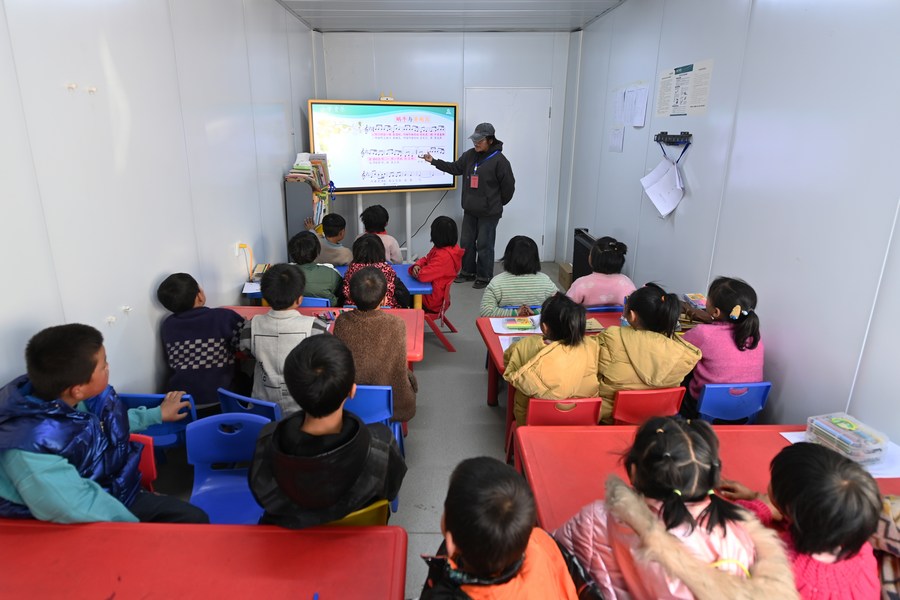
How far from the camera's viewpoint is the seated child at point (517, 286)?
10.6 ft

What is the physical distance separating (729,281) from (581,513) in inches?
63.0

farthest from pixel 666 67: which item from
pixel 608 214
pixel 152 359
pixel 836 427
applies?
pixel 152 359

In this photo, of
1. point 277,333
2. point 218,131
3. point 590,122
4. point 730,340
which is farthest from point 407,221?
point 730,340

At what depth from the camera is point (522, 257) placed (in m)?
3.22

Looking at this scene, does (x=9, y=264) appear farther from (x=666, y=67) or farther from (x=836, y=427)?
(x=666, y=67)

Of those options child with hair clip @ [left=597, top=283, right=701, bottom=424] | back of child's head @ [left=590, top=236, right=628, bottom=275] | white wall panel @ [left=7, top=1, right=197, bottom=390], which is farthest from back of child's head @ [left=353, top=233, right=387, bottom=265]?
child with hair clip @ [left=597, top=283, right=701, bottom=424]

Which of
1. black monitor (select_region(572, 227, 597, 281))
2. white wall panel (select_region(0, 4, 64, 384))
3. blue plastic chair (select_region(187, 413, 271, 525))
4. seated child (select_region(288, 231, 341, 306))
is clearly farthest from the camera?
black monitor (select_region(572, 227, 597, 281))

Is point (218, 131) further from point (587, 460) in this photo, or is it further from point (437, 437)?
point (587, 460)

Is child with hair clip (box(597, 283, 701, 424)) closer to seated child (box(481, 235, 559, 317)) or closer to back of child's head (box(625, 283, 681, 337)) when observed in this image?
back of child's head (box(625, 283, 681, 337))

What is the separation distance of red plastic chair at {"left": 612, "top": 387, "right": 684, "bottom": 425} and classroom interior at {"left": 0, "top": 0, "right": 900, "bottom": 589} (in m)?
0.66

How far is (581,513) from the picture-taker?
1293 millimetres

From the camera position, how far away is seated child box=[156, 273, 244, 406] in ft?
7.98

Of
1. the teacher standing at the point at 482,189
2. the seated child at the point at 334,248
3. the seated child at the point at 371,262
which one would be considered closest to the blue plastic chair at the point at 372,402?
the seated child at the point at 371,262

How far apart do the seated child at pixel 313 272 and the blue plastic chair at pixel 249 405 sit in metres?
1.27
